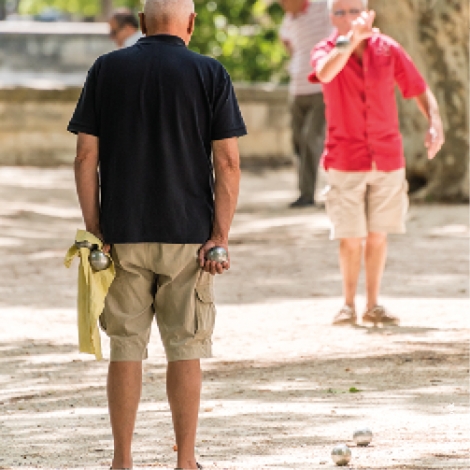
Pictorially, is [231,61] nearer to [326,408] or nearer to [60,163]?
A: [60,163]

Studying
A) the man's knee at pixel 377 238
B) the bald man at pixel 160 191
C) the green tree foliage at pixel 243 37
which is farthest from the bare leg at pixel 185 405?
the green tree foliage at pixel 243 37

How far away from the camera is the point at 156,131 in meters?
4.60

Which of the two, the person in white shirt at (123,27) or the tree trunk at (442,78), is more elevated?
the person in white shirt at (123,27)

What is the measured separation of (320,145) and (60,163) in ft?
24.4

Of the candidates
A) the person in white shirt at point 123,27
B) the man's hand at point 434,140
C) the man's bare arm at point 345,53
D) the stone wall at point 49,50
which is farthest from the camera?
the stone wall at point 49,50

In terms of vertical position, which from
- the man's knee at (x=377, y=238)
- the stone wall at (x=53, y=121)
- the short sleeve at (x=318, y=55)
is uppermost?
the short sleeve at (x=318, y=55)

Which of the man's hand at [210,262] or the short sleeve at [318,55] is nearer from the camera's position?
the man's hand at [210,262]

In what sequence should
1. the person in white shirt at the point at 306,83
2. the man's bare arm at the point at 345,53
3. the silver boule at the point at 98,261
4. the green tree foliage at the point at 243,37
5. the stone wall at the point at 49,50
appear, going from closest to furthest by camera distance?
the silver boule at the point at 98,261 < the man's bare arm at the point at 345,53 < the person in white shirt at the point at 306,83 < the green tree foliage at the point at 243,37 < the stone wall at the point at 49,50

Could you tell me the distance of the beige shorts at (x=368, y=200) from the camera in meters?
7.86

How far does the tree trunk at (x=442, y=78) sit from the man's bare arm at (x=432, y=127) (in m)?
6.87

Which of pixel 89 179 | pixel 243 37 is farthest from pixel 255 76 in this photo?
pixel 89 179

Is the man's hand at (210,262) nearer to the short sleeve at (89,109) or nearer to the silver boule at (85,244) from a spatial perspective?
the silver boule at (85,244)

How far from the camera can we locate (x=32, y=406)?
20.2 feet

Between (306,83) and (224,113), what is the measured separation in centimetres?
961
